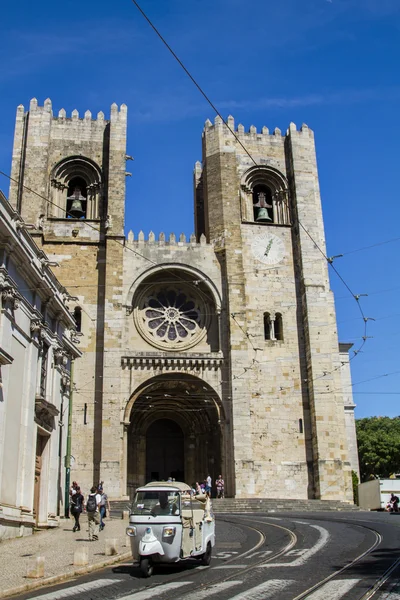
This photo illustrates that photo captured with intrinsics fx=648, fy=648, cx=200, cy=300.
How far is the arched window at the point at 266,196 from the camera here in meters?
31.6

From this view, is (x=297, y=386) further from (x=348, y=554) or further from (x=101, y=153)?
(x=348, y=554)

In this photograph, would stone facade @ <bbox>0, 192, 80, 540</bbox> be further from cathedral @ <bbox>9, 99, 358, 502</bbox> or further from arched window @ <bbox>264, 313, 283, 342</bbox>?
arched window @ <bbox>264, 313, 283, 342</bbox>

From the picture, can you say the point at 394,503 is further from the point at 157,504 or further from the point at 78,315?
the point at 157,504

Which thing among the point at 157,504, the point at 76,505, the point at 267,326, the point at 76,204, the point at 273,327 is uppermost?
the point at 76,204

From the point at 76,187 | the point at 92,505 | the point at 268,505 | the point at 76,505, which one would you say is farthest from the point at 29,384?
the point at 76,187

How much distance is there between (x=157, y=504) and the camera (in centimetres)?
960

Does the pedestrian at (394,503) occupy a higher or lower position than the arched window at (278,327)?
lower

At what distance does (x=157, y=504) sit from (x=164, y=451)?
23.9 m

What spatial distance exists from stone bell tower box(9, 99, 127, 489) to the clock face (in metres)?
6.39

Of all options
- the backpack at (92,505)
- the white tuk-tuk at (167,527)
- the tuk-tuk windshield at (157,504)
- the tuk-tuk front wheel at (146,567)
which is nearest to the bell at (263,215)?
the backpack at (92,505)

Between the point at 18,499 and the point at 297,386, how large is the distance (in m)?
16.2

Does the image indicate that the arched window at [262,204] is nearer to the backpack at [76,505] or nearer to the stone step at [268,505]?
the stone step at [268,505]

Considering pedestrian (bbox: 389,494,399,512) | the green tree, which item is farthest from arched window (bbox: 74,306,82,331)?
the green tree

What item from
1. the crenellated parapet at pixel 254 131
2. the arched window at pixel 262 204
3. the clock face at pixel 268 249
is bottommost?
the clock face at pixel 268 249
